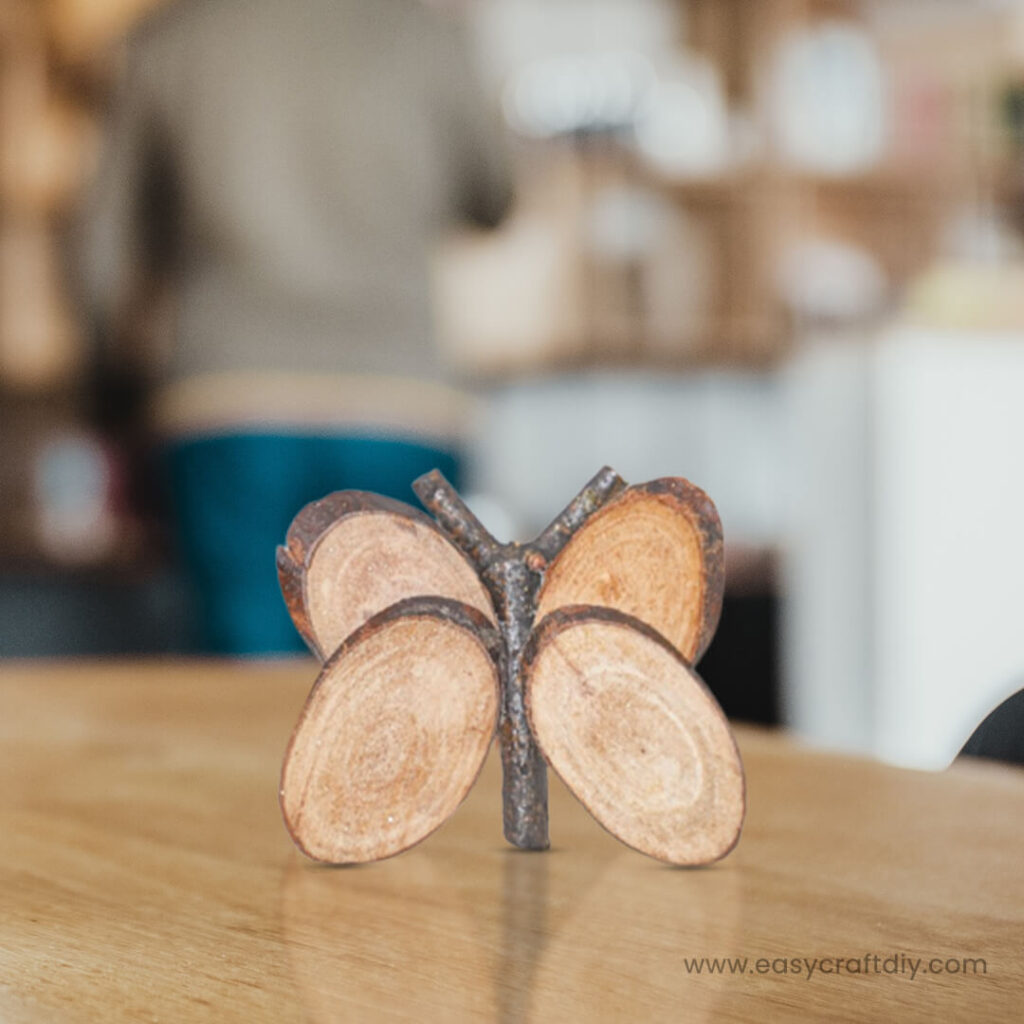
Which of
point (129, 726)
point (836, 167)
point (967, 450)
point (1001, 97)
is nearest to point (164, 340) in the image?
point (129, 726)

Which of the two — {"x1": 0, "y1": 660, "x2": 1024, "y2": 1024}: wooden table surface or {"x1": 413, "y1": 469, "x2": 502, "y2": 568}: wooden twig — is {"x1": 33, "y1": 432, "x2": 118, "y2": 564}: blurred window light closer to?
{"x1": 0, "y1": 660, "x2": 1024, "y2": 1024}: wooden table surface

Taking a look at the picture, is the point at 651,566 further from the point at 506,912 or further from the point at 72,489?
the point at 72,489

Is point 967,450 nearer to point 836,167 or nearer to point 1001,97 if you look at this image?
point 836,167

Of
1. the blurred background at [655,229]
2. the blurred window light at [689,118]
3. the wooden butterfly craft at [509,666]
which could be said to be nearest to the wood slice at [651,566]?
the wooden butterfly craft at [509,666]

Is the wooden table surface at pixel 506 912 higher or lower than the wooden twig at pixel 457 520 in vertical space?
lower

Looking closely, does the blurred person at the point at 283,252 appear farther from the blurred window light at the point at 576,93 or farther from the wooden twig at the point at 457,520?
the blurred window light at the point at 576,93

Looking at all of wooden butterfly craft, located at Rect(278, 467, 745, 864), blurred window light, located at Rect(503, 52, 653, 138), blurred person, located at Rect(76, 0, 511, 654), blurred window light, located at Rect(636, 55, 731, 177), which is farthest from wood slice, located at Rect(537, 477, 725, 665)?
blurred window light, located at Rect(636, 55, 731, 177)
